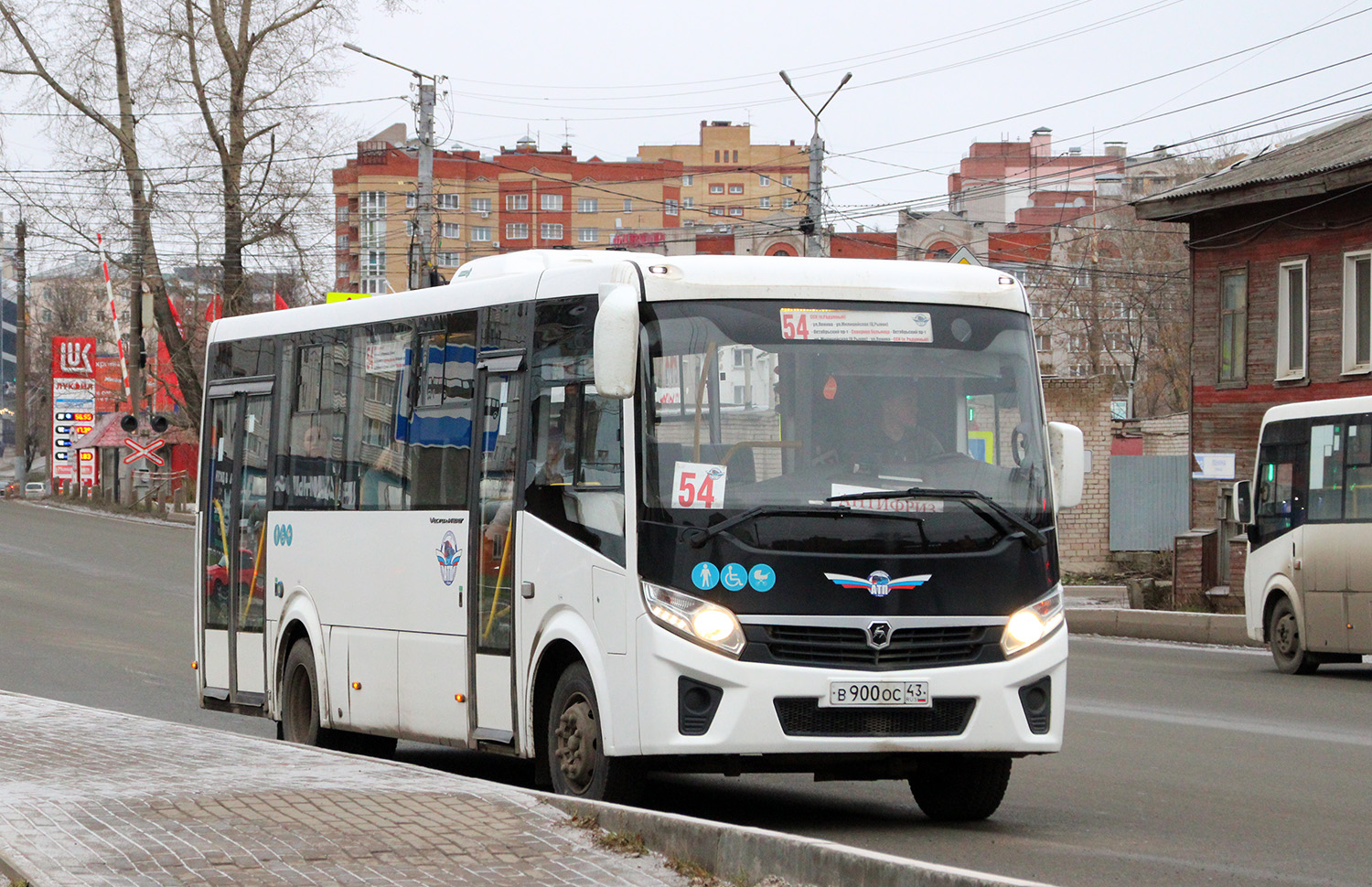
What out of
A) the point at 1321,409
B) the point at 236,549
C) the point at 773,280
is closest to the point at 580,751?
the point at 773,280

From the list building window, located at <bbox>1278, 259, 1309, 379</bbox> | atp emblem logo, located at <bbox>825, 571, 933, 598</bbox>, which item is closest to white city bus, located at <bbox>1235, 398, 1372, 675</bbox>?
building window, located at <bbox>1278, 259, 1309, 379</bbox>

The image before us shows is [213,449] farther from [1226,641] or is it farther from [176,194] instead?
[176,194]

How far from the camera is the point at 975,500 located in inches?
351

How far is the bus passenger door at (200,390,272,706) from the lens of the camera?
1330 centimetres

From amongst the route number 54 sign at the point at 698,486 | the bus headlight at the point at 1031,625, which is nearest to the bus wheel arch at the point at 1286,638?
the bus headlight at the point at 1031,625

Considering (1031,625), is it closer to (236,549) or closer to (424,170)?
(236,549)

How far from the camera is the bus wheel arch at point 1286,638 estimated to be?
→ 2123 centimetres

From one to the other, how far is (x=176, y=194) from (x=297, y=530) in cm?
4090

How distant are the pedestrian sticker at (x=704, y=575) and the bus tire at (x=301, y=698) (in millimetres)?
4391

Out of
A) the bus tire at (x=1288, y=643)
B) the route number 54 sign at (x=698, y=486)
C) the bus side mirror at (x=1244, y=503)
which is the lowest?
the bus tire at (x=1288, y=643)

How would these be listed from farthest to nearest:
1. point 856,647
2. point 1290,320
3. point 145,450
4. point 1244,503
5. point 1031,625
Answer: point 145,450 < point 1290,320 < point 1244,503 < point 1031,625 < point 856,647

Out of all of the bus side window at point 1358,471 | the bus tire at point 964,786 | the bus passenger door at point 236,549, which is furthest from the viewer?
the bus side window at point 1358,471

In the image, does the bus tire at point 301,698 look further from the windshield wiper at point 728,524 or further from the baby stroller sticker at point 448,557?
the windshield wiper at point 728,524

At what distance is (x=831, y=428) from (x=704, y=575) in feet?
2.97
